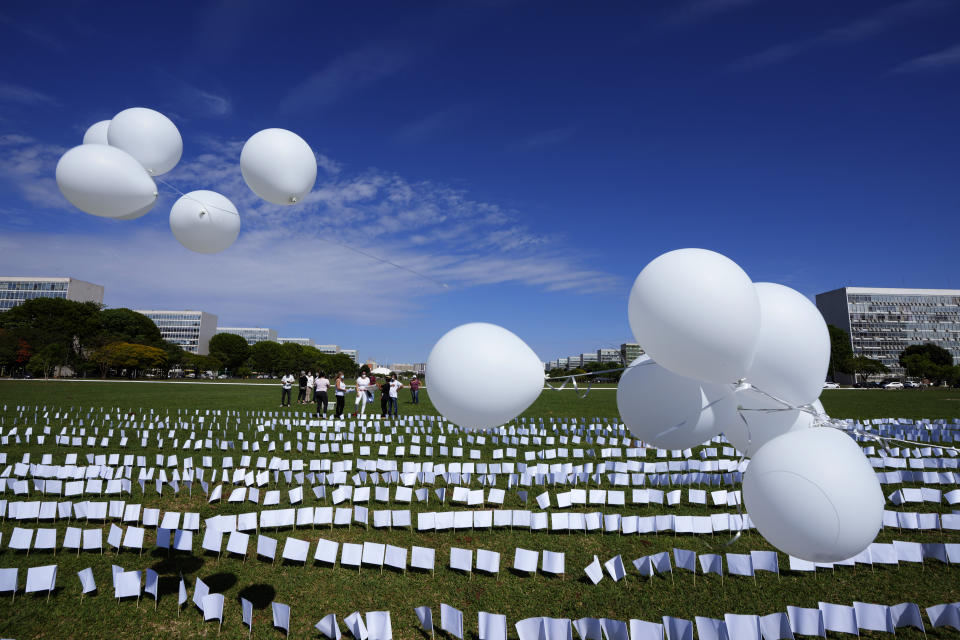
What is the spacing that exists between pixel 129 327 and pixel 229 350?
24.2 meters

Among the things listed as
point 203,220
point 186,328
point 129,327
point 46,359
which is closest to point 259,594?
point 203,220

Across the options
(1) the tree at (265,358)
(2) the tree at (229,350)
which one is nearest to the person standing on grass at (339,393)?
(1) the tree at (265,358)

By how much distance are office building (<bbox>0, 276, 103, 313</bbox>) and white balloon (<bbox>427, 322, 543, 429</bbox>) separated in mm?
120766

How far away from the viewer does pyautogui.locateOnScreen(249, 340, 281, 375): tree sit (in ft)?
314

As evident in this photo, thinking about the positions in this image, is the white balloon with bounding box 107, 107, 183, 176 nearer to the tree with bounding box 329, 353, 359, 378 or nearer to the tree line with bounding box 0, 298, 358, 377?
the tree line with bounding box 0, 298, 358, 377

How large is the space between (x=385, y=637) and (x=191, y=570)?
2.66 metres

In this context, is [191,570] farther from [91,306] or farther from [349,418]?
[91,306]

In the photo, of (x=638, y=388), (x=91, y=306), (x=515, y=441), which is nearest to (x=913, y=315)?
(x=515, y=441)

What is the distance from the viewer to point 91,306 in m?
64.8

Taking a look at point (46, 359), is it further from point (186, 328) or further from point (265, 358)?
point (186, 328)

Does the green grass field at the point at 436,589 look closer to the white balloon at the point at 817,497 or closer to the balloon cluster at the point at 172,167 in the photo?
the white balloon at the point at 817,497

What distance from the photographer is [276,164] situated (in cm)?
388

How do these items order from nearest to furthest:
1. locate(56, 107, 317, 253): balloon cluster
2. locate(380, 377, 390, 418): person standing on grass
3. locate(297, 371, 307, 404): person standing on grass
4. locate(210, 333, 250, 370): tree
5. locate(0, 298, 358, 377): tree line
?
locate(56, 107, 317, 253): balloon cluster
locate(380, 377, 390, 418): person standing on grass
locate(297, 371, 307, 404): person standing on grass
locate(0, 298, 358, 377): tree line
locate(210, 333, 250, 370): tree

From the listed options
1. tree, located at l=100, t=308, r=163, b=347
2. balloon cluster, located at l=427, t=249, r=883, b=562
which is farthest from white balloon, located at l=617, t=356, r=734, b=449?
tree, located at l=100, t=308, r=163, b=347
